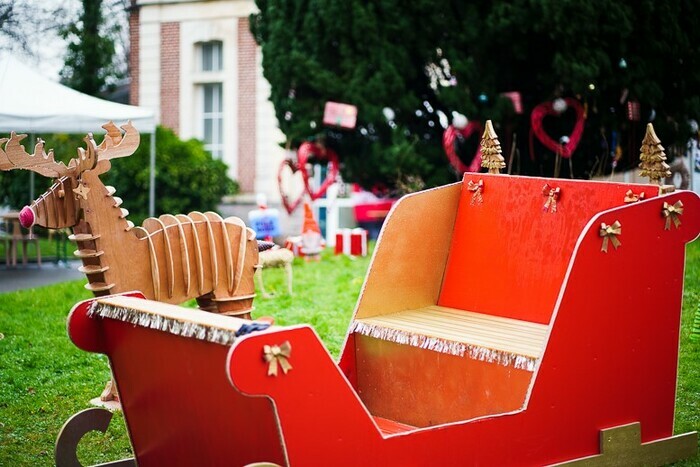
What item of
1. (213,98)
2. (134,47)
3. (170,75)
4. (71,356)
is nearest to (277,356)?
(71,356)

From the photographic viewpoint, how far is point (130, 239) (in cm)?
554

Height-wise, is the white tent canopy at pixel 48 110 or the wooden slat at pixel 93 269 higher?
the white tent canopy at pixel 48 110

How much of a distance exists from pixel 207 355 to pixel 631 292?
1.86 metres

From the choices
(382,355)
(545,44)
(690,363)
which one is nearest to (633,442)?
(382,355)

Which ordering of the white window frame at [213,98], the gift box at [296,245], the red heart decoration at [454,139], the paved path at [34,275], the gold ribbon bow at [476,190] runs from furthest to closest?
1. the white window frame at [213,98]
2. the gift box at [296,245]
3. the red heart decoration at [454,139]
4. the paved path at [34,275]
5. the gold ribbon bow at [476,190]

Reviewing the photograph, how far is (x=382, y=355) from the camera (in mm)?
4773

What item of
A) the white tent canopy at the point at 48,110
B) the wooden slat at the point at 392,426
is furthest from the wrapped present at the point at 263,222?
the wooden slat at the point at 392,426

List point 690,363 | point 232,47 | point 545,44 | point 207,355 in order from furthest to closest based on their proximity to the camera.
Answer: point 232,47 → point 545,44 → point 690,363 → point 207,355

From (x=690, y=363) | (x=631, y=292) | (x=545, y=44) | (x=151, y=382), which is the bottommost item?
(x=690, y=363)

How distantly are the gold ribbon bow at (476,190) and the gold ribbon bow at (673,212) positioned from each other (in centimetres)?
101

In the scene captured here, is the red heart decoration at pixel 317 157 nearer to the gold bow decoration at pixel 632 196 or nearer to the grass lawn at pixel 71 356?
the grass lawn at pixel 71 356

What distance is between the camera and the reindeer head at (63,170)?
17.3 feet

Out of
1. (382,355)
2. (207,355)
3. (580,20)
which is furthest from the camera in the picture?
(580,20)

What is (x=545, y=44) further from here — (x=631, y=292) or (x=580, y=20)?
(x=631, y=292)
